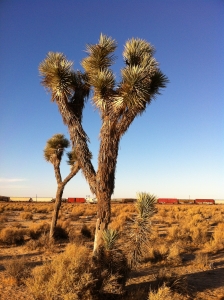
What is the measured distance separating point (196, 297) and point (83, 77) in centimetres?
737

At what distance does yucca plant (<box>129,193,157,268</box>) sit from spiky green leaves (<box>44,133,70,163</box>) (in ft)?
34.4

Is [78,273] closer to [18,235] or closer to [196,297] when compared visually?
[196,297]

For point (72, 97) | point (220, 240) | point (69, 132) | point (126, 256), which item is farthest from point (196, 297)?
point (220, 240)

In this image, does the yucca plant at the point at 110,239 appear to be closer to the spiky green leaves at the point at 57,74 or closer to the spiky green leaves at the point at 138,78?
the spiky green leaves at the point at 138,78

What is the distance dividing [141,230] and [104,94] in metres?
4.00

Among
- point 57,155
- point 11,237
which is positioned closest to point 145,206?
point 11,237

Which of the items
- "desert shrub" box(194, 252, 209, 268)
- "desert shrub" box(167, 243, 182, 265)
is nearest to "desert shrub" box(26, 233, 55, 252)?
"desert shrub" box(167, 243, 182, 265)

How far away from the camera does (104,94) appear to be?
919cm

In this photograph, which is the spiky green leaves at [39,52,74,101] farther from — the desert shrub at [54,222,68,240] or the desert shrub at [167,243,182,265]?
the desert shrub at [54,222,68,240]

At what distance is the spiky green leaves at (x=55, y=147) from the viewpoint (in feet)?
57.8

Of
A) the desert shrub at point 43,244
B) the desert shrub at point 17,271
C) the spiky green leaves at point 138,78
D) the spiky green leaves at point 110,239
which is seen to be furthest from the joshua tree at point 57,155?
the spiky green leaves at point 110,239

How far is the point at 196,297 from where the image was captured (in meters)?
8.06

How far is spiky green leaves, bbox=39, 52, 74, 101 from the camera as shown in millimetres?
9734

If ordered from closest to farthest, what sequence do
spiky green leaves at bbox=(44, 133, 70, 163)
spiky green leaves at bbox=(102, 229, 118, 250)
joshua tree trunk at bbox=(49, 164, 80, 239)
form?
spiky green leaves at bbox=(102, 229, 118, 250)
joshua tree trunk at bbox=(49, 164, 80, 239)
spiky green leaves at bbox=(44, 133, 70, 163)
